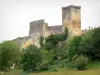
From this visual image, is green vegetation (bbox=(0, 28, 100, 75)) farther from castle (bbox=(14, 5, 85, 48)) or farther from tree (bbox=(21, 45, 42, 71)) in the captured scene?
castle (bbox=(14, 5, 85, 48))

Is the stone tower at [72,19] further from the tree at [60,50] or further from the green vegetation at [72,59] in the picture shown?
the green vegetation at [72,59]

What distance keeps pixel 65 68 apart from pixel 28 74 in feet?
19.5

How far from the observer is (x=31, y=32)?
85.6m

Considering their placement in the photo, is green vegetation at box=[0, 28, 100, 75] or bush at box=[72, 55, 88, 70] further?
green vegetation at box=[0, 28, 100, 75]

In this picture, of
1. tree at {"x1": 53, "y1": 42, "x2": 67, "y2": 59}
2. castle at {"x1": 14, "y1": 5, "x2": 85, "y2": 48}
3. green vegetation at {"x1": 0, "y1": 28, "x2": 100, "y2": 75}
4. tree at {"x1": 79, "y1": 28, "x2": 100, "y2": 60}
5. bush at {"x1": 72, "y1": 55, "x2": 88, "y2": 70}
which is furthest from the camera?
castle at {"x1": 14, "y1": 5, "x2": 85, "y2": 48}

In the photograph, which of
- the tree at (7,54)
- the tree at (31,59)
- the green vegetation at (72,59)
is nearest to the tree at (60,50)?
the green vegetation at (72,59)

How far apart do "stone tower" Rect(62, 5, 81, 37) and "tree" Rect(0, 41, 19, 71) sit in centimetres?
1212

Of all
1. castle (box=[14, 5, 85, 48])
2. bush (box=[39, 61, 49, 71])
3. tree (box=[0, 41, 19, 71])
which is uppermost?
castle (box=[14, 5, 85, 48])

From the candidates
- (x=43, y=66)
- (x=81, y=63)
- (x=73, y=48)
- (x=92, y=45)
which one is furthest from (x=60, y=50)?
(x=81, y=63)

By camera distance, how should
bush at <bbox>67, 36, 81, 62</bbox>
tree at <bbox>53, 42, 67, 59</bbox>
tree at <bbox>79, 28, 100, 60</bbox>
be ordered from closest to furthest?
1. tree at <bbox>79, 28, 100, 60</bbox>
2. bush at <bbox>67, 36, 81, 62</bbox>
3. tree at <bbox>53, 42, 67, 59</bbox>

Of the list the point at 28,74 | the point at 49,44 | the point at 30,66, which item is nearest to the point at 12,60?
the point at 49,44

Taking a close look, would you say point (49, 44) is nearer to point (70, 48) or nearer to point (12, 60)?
point (12, 60)

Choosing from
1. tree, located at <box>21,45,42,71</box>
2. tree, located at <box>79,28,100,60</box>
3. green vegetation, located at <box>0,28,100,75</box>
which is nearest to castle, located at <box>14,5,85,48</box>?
green vegetation, located at <box>0,28,100,75</box>

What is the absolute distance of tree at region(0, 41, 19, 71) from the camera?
2680 inches
